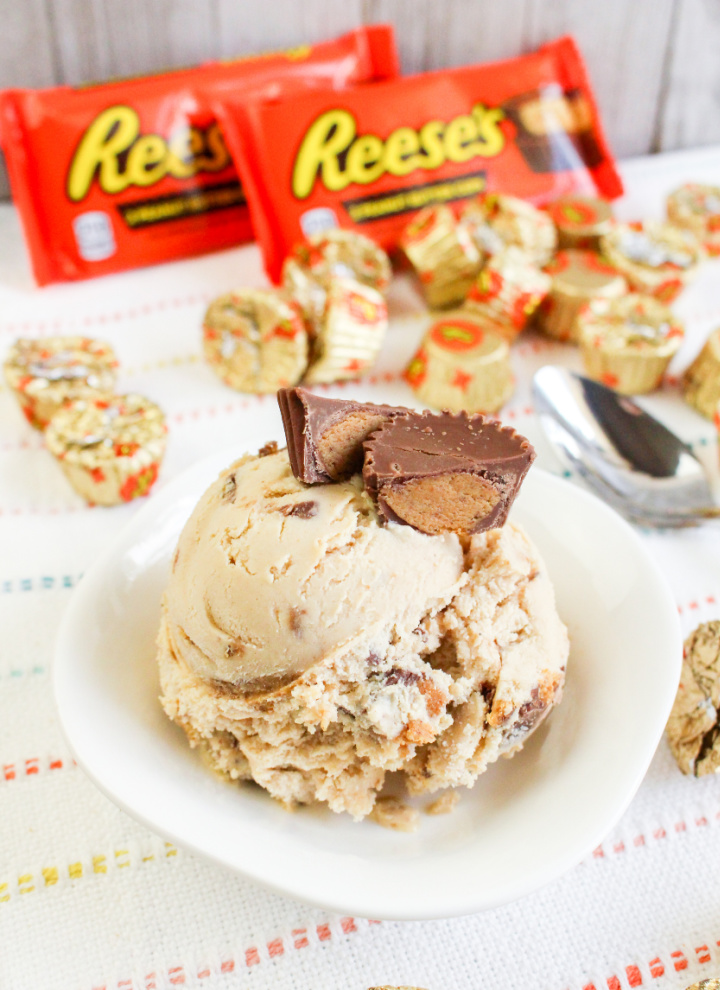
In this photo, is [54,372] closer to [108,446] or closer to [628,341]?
[108,446]

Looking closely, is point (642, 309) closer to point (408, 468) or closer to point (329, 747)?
point (408, 468)

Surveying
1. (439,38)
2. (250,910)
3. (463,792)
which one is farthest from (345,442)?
(439,38)

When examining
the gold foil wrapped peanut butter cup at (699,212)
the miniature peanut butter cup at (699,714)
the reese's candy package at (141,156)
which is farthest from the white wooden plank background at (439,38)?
the miniature peanut butter cup at (699,714)

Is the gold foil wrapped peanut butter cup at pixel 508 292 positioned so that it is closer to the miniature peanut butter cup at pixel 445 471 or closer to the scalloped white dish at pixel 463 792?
the scalloped white dish at pixel 463 792

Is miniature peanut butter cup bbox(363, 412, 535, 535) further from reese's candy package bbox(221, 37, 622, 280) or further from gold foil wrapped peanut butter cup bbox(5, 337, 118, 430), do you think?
reese's candy package bbox(221, 37, 622, 280)

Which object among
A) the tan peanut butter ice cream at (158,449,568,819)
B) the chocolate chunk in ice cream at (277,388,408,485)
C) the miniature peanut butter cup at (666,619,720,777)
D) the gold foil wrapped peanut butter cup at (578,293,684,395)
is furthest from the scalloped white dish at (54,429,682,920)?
the gold foil wrapped peanut butter cup at (578,293,684,395)
